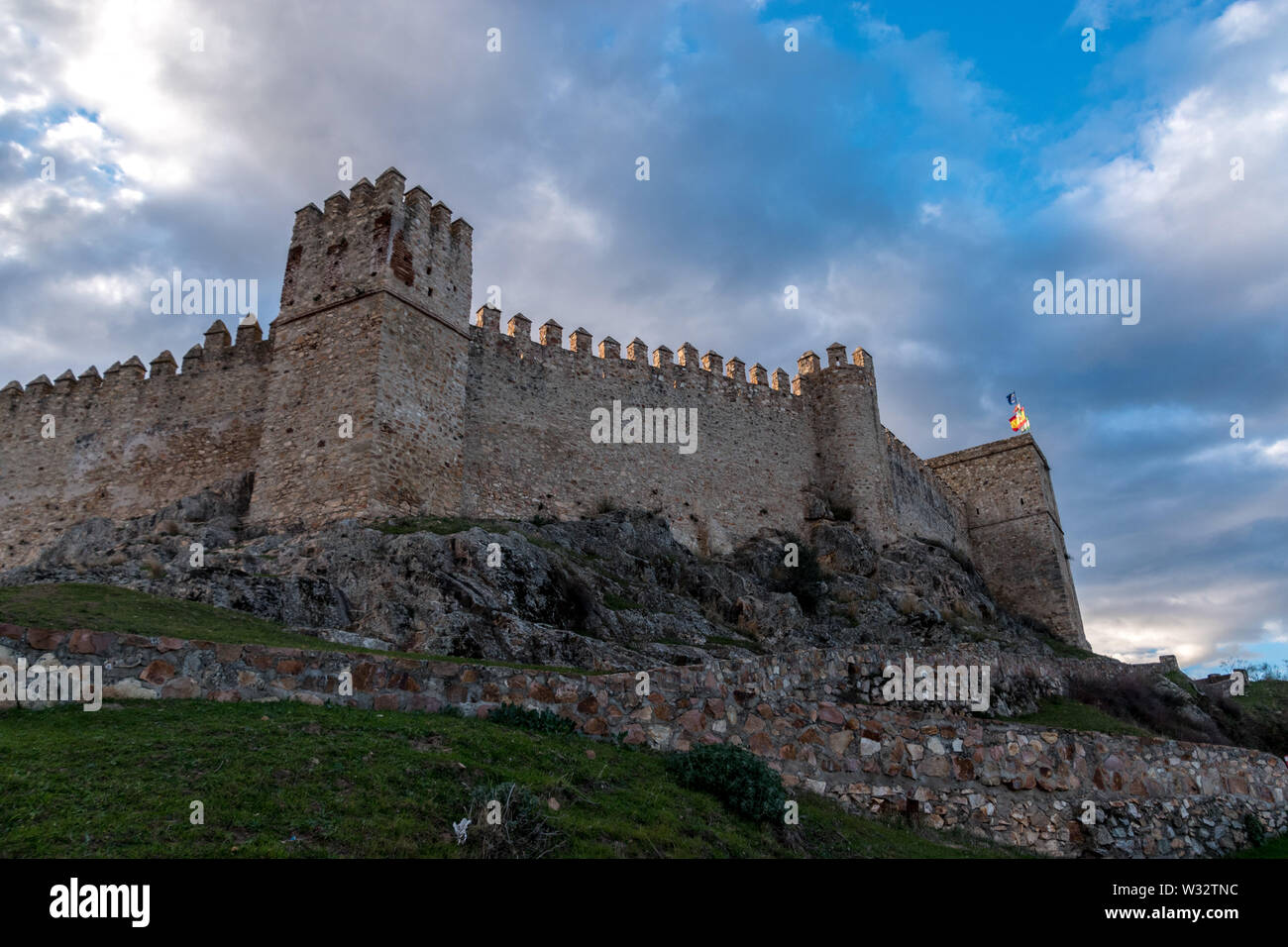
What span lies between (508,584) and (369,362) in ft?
26.6

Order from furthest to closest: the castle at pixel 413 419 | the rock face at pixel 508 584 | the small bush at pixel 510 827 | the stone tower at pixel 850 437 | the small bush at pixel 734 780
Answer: the stone tower at pixel 850 437
the castle at pixel 413 419
the rock face at pixel 508 584
the small bush at pixel 734 780
the small bush at pixel 510 827

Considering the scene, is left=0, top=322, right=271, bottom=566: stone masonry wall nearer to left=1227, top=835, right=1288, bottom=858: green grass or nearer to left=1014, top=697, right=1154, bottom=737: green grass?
left=1014, top=697, right=1154, bottom=737: green grass

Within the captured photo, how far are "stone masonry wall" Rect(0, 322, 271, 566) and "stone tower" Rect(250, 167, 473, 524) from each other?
276cm

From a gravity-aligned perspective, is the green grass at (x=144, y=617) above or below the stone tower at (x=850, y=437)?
below

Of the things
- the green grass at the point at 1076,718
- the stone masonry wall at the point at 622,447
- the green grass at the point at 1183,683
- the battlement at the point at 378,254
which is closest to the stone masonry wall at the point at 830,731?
the green grass at the point at 1076,718

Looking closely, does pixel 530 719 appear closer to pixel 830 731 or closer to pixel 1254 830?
pixel 830 731

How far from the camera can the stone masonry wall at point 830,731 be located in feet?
31.9

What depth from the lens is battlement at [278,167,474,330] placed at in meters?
22.2

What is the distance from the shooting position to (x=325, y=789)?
710cm

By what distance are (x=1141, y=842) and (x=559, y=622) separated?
35.2 feet

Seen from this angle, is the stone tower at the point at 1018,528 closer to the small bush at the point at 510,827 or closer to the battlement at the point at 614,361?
the battlement at the point at 614,361

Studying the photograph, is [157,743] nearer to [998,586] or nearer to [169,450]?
[169,450]

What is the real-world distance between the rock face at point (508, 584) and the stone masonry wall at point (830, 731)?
3.17 metres

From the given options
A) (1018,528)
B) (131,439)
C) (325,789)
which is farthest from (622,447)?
(1018,528)
